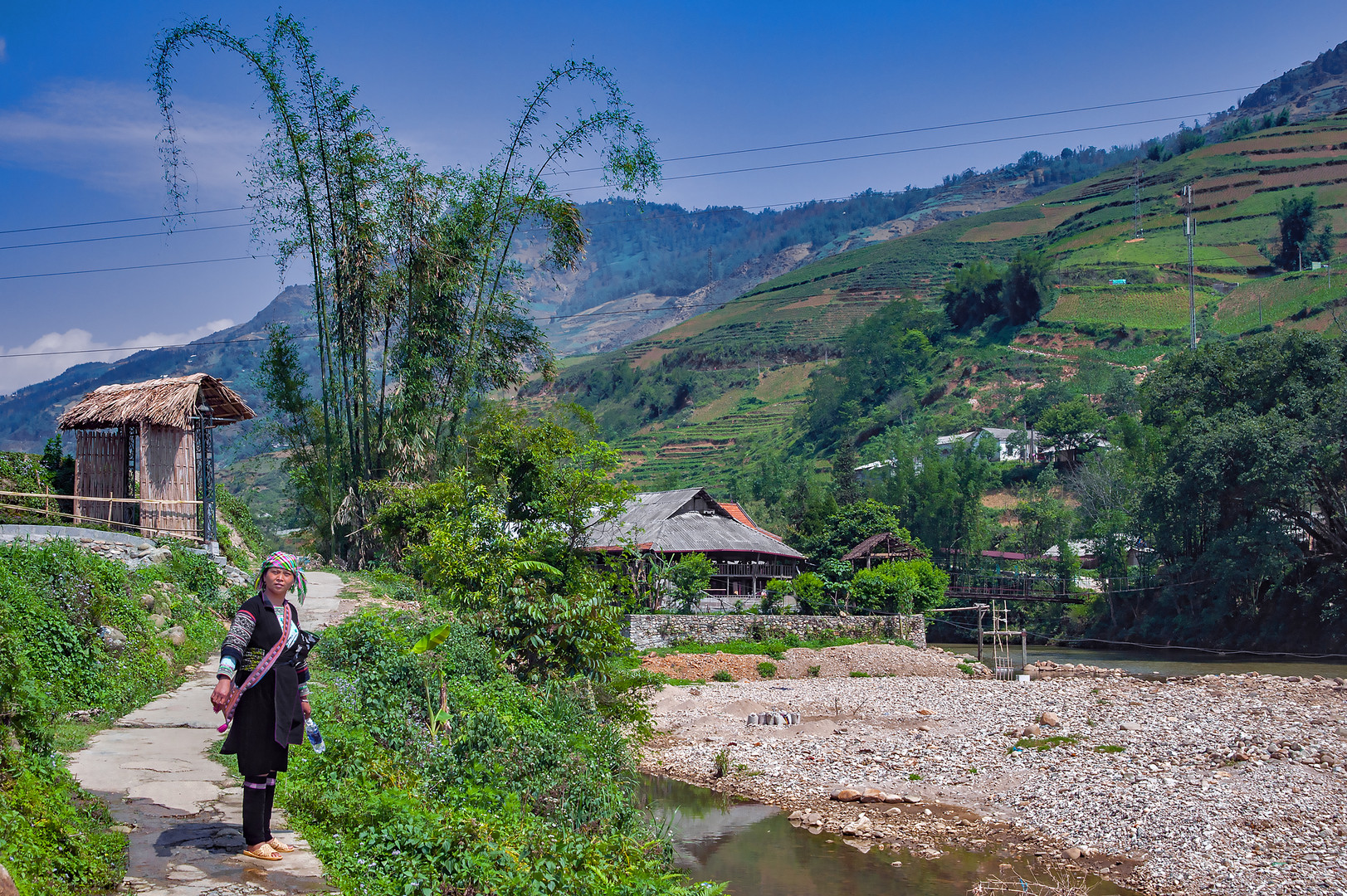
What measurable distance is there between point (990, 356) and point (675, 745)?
84451 mm

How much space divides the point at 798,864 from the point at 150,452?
11689mm

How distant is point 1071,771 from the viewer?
46.5 ft

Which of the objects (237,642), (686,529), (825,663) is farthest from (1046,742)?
(686,529)

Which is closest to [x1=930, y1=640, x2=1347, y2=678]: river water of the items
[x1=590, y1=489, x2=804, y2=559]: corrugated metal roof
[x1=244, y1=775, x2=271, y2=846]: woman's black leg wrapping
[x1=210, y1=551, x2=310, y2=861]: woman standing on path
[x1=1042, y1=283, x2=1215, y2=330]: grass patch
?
[x1=590, y1=489, x2=804, y2=559]: corrugated metal roof

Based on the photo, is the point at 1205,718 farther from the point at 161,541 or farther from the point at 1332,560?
the point at 1332,560

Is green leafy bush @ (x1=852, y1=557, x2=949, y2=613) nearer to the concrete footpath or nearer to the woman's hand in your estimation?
the concrete footpath

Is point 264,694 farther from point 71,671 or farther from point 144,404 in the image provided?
point 144,404

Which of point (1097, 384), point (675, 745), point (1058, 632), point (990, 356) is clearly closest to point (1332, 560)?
point (1058, 632)

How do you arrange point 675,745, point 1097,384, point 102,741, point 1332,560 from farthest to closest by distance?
1. point 1097,384
2. point 1332,560
3. point 675,745
4. point 102,741

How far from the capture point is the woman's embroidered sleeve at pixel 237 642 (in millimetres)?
4648

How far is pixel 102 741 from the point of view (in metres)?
6.64

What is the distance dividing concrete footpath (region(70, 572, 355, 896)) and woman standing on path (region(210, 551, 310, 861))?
23 cm

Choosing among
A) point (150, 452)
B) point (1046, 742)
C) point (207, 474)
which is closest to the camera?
point (150, 452)

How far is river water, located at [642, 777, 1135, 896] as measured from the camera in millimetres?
10086
